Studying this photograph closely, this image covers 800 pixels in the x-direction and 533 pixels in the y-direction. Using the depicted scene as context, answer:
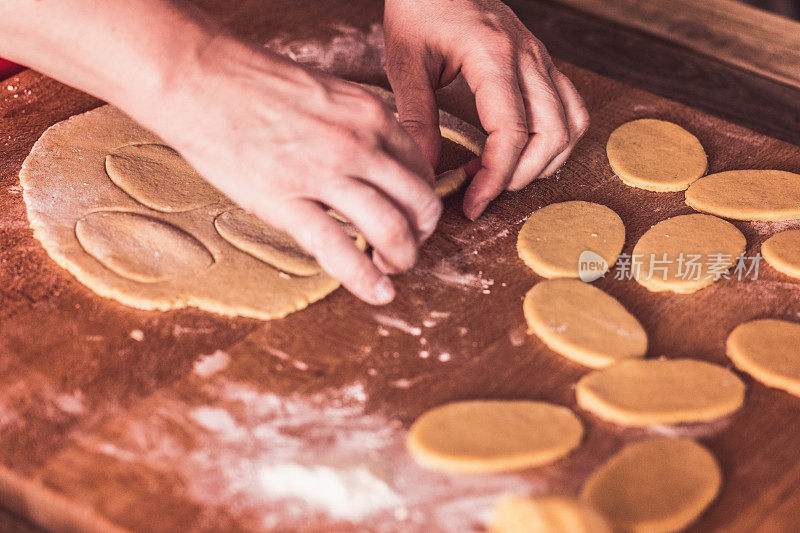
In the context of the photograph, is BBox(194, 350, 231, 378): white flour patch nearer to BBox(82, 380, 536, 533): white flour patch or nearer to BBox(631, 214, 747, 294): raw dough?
BBox(82, 380, 536, 533): white flour patch

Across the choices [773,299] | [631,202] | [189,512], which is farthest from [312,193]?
[773,299]

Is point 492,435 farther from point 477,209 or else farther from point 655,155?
point 655,155

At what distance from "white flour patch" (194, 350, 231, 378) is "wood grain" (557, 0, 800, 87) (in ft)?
5.28

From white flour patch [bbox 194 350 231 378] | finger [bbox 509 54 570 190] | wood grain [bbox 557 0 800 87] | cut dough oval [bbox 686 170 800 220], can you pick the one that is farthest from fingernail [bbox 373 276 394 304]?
wood grain [bbox 557 0 800 87]

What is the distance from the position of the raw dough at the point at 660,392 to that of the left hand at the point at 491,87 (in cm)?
44

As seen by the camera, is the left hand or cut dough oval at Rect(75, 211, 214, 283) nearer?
cut dough oval at Rect(75, 211, 214, 283)

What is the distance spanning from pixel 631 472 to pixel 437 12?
97cm

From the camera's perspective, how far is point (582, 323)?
1.22 metres

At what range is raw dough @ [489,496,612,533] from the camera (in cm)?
85

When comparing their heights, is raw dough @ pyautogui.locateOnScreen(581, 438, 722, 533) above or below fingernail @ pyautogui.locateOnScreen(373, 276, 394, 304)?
below

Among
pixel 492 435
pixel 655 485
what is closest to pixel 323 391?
pixel 492 435

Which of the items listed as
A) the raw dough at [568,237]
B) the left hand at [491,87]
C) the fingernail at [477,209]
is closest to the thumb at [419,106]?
the left hand at [491,87]

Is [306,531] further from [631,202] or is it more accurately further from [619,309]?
[631,202]

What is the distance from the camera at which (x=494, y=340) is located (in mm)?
1210
